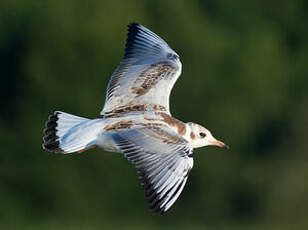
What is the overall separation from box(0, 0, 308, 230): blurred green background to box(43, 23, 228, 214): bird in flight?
6752 mm

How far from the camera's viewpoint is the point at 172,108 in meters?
18.3

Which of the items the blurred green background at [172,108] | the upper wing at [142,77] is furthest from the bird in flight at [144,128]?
the blurred green background at [172,108]

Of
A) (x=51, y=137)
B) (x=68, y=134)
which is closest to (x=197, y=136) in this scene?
(x=68, y=134)

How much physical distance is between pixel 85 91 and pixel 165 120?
1116 cm

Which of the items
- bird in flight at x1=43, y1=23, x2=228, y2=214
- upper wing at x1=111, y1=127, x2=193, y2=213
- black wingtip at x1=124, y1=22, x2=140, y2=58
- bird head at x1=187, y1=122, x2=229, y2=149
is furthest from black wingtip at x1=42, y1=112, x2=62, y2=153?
bird head at x1=187, y1=122, x2=229, y2=149

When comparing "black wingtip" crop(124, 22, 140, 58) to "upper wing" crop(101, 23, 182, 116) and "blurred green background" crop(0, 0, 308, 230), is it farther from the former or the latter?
"blurred green background" crop(0, 0, 308, 230)

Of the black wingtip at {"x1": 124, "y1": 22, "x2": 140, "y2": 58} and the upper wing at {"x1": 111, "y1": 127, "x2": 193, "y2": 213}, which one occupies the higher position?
the black wingtip at {"x1": 124, "y1": 22, "x2": 140, "y2": 58}

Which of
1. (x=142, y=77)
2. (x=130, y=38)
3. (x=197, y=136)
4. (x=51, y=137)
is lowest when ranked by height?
(x=51, y=137)

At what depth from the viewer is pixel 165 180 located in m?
7.19

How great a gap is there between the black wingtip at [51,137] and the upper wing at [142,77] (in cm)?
46

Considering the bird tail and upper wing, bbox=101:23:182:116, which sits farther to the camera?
upper wing, bbox=101:23:182:116

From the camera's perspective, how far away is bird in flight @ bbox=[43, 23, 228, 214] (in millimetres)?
7238

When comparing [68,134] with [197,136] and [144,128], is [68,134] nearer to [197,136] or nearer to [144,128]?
[144,128]

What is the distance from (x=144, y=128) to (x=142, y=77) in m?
1.03
